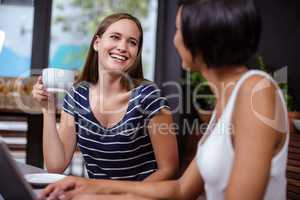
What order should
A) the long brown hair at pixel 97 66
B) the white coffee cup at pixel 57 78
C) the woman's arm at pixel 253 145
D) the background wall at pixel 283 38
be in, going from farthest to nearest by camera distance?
1. the background wall at pixel 283 38
2. the long brown hair at pixel 97 66
3. the white coffee cup at pixel 57 78
4. the woman's arm at pixel 253 145

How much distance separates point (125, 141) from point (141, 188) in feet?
1.58

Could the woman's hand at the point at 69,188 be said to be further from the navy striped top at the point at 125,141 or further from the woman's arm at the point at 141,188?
the navy striped top at the point at 125,141

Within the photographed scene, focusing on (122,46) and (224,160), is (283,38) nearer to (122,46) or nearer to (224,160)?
(122,46)

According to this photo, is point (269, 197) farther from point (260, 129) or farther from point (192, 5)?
point (192, 5)

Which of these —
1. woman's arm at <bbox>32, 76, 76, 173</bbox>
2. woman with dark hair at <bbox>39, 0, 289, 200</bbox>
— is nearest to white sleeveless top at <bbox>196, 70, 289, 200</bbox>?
woman with dark hair at <bbox>39, 0, 289, 200</bbox>

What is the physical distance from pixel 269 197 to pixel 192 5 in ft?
1.24

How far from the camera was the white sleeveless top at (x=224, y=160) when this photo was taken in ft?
2.38

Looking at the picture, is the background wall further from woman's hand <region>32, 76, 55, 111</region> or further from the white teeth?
woman's hand <region>32, 76, 55, 111</region>

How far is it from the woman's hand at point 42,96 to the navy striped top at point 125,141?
11cm

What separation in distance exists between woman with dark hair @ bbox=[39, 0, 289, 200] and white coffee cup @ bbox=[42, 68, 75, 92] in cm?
51

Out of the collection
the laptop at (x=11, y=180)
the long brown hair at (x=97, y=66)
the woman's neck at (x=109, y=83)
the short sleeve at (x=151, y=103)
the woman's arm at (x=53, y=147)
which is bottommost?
the woman's arm at (x=53, y=147)

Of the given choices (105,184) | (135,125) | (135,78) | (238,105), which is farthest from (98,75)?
(238,105)

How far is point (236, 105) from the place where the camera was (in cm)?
73

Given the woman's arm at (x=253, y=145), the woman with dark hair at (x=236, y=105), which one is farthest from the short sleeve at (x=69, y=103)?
the woman's arm at (x=253, y=145)
